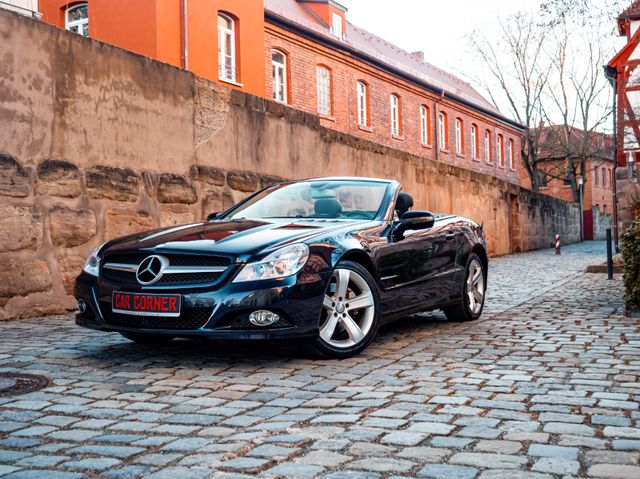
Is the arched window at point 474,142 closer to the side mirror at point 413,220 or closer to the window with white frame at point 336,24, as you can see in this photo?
the window with white frame at point 336,24

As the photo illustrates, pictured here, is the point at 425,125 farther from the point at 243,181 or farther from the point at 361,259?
the point at 361,259

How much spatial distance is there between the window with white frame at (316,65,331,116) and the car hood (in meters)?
25.0

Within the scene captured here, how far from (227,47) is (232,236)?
20653mm

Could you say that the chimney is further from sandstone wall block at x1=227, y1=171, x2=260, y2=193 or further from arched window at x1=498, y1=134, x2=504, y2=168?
sandstone wall block at x1=227, y1=171, x2=260, y2=193

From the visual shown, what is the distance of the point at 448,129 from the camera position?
137 ft

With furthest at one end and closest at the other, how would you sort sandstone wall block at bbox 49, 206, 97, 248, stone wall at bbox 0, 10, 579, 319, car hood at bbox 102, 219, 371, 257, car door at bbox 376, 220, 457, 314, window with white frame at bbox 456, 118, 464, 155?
window with white frame at bbox 456, 118, 464, 155 < sandstone wall block at bbox 49, 206, 97, 248 < stone wall at bbox 0, 10, 579, 319 < car door at bbox 376, 220, 457, 314 < car hood at bbox 102, 219, 371, 257

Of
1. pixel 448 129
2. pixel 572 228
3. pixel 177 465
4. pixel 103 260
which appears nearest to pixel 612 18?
pixel 103 260

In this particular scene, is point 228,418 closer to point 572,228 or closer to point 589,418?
point 589,418

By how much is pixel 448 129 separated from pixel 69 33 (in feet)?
115

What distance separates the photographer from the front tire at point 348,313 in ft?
18.1

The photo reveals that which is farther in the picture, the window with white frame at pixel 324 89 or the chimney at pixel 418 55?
the chimney at pixel 418 55

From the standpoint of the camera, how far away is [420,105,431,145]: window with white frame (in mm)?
39169

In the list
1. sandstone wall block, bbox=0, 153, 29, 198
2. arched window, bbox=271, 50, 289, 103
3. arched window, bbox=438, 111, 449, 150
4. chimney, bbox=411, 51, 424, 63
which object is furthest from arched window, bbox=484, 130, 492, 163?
sandstone wall block, bbox=0, 153, 29, 198

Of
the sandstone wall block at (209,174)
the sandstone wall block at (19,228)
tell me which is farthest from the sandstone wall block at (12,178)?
the sandstone wall block at (209,174)
